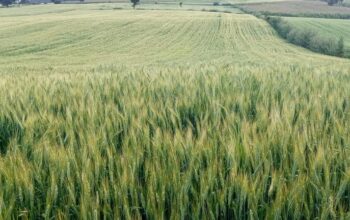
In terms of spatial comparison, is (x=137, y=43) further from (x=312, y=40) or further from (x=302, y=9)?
(x=302, y=9)

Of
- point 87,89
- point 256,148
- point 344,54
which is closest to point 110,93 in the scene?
point 87,89

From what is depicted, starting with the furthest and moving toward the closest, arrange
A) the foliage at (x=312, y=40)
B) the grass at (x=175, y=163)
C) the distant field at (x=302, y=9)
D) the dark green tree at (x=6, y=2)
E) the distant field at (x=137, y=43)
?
the dark green tree at (x=6, y=2) → the distant field at (x=302, y=9) → the foliage at (x=312, y=40) → the distant field at (x=137, y=43) → the grass at (x=175, y=163)

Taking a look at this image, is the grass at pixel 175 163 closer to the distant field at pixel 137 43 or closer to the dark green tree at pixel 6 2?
the distant field at pixel 137 43

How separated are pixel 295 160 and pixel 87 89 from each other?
256 centimetres

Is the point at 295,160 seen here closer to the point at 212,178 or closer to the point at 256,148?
the point at 256,148

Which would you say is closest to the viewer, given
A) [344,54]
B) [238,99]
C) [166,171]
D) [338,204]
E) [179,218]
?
[179,218]

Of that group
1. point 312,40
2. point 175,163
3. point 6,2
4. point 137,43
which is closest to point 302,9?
point 312,40

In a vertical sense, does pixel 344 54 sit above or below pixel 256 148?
below

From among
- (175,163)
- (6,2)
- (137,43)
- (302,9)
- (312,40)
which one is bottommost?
(312,40)

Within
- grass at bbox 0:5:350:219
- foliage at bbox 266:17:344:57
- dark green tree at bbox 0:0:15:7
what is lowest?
foliage at bbox 266:17:344:57

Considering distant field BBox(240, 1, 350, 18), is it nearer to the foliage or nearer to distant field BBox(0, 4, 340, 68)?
distant field BBox(0, 4, 340, 68)

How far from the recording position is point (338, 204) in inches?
65.4

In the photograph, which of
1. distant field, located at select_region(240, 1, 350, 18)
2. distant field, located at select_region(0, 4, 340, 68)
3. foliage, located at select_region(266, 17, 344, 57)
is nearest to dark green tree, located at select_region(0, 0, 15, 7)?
distant field, located at select_region(0, 4, 340, 68)

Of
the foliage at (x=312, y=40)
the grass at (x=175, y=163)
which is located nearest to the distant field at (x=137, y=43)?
the foliage at (x=312, y=40)
